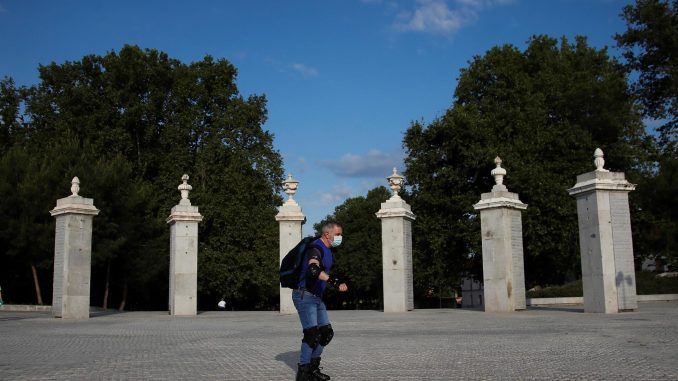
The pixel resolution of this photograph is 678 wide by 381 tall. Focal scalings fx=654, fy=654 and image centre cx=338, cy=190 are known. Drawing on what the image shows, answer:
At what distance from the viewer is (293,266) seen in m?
7.58

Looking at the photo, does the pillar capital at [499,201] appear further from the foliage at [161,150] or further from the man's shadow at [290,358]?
the foliage at [161,150]

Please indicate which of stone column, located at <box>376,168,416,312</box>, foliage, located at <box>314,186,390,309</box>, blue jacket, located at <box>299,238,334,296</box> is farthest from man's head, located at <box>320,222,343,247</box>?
foliage, located at <box>314,186,390,309</box>

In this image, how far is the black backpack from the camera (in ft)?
24.7

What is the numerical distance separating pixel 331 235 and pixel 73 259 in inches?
634

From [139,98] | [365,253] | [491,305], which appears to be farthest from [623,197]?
[365,253]

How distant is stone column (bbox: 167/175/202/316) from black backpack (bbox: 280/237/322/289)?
647 inches

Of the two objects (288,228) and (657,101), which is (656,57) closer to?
(657,101)

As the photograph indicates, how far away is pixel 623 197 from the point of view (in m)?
18.3

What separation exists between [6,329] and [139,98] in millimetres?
26943

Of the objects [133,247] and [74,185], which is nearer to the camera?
[74,185]

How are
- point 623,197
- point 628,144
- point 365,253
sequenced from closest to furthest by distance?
point 623,197
point 628,144
point 365,253

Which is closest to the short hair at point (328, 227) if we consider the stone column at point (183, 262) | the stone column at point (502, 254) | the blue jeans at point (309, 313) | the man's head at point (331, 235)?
the man's head at point (331, 235)

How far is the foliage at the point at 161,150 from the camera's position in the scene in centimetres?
3438

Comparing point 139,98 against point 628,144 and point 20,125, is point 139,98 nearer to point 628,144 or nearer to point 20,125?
point 20,125
